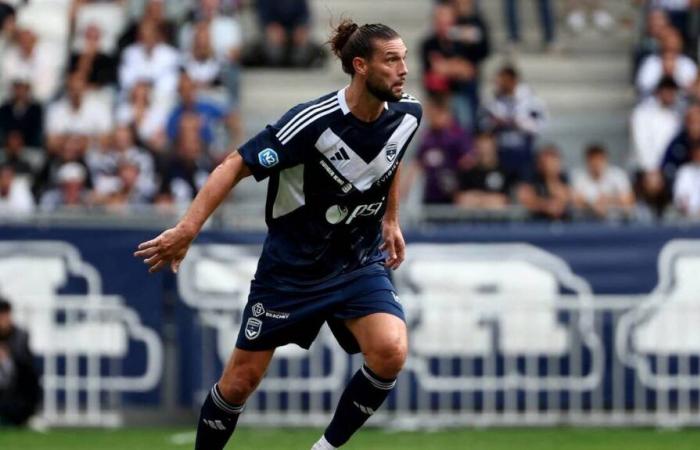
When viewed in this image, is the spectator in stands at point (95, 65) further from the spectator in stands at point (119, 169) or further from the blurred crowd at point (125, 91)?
the spectator in stands at point (119, 169)

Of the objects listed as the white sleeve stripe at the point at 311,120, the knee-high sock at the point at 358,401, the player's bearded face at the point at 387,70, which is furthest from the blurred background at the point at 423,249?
the player's bearded face at the point at 387,70

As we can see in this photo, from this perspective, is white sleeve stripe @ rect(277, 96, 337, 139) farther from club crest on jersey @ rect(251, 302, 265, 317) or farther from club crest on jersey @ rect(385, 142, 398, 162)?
club crest on jersey @ rect(251, 302, 265, 317)

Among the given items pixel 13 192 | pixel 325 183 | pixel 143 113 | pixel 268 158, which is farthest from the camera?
pixel 143 113

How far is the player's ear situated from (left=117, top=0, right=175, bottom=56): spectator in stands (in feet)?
36.9

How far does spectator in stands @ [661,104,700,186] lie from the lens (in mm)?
18922

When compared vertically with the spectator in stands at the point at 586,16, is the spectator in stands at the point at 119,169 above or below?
below

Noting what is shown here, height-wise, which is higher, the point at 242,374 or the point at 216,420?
the point at 242,374

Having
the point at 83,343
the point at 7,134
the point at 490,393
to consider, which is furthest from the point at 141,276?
the point at 7,134

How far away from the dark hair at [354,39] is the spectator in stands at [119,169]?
819 cm

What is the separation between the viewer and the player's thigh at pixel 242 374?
10430 mm

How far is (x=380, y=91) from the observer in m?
10.2

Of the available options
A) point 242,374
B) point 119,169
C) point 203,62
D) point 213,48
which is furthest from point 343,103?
point 213,48

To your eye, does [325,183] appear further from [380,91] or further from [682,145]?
[682,145]

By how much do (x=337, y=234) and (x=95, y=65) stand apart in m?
11.2
